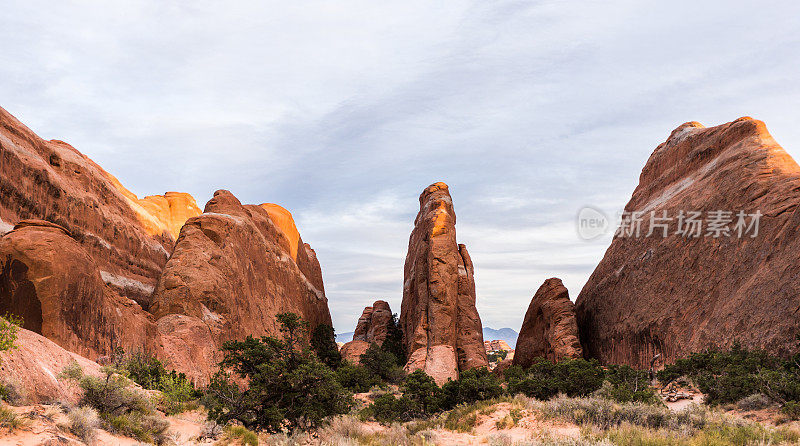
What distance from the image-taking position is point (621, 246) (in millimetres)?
43875

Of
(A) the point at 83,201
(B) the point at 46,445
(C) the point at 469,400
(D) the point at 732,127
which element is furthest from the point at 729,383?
(A) the point at 83,201

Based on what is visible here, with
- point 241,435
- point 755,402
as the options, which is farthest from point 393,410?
point 755,402

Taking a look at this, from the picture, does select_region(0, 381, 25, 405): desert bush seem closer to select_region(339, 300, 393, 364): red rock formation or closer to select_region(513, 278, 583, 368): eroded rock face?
select_region(513, 278, 583, 368): eroded rock face

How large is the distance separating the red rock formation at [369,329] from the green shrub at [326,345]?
1.54 m

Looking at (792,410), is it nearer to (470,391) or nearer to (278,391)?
(470,391)

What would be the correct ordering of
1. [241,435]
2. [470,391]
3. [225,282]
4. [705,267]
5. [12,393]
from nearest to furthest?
[12,393] → [241,435] → [470,391] → [705,267] → [225,282]

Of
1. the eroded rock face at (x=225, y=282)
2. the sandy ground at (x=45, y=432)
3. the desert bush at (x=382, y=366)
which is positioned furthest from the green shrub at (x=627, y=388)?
the eroded rock face at (x=225, y=282)

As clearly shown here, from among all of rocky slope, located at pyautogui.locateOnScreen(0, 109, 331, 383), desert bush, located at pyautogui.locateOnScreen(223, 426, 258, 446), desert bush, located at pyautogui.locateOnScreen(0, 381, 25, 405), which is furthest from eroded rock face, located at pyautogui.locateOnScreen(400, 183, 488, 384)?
desert bush, located at pyautogui.locateOnScreen(0, 381, 25, 405)

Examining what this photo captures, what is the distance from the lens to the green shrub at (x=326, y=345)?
51.9 m

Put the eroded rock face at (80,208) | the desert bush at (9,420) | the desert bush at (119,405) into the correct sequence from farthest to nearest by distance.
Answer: the eroded rock face at (80,208)
the desert bush at (119,405)
the desert bush at (9,420)

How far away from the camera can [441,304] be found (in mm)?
42969

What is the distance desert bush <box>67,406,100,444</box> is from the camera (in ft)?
32.8

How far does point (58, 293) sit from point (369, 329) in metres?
50.0

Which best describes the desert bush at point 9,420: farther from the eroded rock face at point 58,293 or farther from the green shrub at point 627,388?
the green shrub at point 627,388
